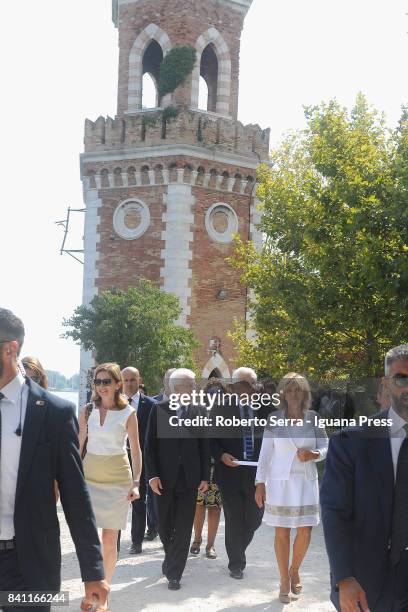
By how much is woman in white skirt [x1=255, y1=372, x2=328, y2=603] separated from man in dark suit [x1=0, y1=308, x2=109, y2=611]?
380 centimetres

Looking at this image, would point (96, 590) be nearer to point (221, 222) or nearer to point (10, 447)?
point (10, 447)

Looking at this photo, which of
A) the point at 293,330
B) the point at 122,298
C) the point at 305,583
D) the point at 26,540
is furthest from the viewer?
the point at 122,298

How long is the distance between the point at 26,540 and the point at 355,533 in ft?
5.10

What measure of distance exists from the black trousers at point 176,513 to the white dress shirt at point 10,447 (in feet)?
14.0

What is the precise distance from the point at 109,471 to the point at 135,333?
1466 cm

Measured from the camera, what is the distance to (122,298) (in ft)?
73.6

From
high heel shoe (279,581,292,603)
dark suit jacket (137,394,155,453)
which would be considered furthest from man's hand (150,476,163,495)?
dark suit jacket (137,394,155,453)

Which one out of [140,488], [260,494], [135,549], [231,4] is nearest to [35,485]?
[260,494]

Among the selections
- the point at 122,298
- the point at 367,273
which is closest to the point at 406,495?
the point at 367,273

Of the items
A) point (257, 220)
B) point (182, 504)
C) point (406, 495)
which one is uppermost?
point (257, 220)

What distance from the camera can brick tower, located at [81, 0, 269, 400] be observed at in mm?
26453

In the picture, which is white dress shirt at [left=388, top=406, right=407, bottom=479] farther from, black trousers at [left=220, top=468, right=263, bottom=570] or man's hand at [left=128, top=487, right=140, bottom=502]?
black trousers at [left=220, top=468, right=263, bottom=570]

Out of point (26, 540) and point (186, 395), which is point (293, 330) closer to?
point (186, 395)

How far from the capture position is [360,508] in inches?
160
